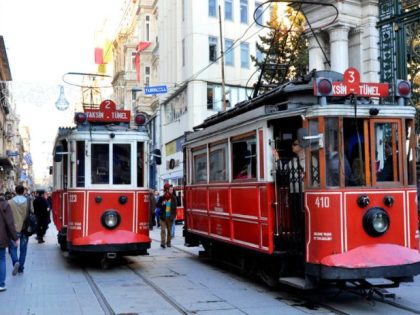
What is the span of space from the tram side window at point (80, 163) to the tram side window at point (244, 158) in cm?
327

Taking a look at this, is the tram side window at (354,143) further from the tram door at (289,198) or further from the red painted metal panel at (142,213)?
the red painted metal panel at (142,213)

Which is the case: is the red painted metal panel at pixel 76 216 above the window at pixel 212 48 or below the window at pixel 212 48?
below

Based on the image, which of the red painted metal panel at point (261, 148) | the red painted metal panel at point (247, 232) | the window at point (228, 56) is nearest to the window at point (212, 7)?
the window at point (228, 56)

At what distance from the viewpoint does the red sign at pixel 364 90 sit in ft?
26.6

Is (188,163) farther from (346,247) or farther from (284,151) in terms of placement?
(346,247)

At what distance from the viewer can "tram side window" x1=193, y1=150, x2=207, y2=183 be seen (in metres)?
12.5

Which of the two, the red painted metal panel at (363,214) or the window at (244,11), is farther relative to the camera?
the window at (244,11)

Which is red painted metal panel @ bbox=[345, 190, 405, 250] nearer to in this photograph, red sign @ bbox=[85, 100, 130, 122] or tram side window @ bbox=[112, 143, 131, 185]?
tram side window @ bbox=[112, 143, 131, 185]

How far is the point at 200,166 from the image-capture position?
1292cm

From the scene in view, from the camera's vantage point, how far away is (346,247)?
7.86 m

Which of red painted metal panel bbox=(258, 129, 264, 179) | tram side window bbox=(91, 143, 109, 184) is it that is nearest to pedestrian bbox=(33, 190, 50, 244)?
tram side window bbox=(91, 143, 109, 184)

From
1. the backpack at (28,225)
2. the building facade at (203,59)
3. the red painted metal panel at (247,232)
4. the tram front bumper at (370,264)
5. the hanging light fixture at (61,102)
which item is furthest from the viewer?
the building facade at (203,59)

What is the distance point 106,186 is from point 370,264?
5.97m

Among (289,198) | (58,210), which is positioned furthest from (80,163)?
(289,198)
